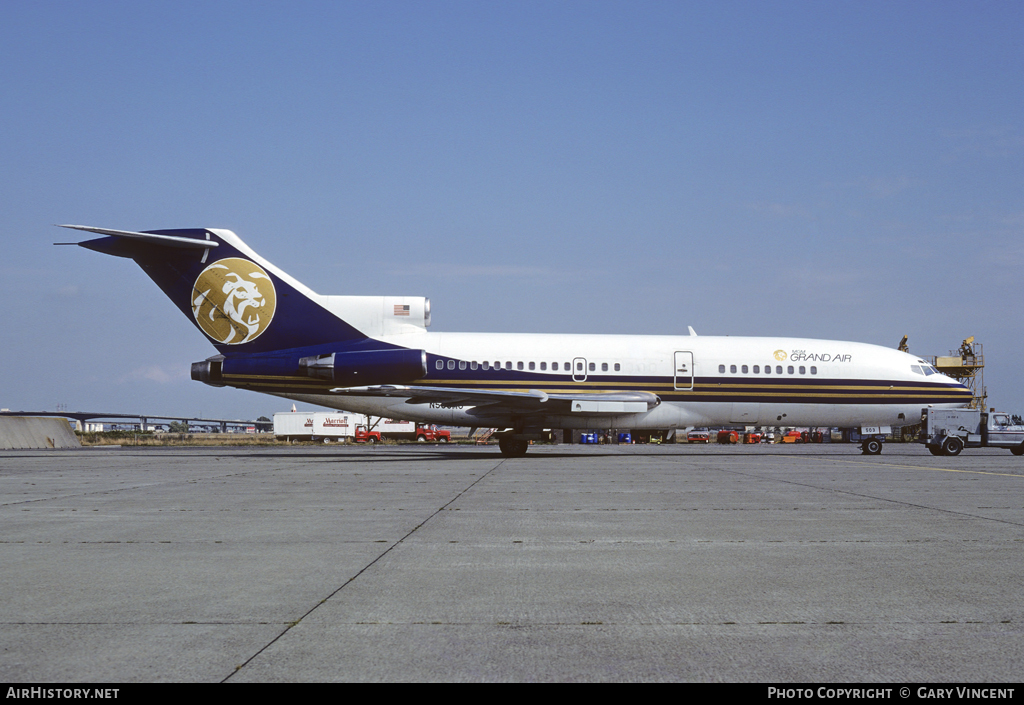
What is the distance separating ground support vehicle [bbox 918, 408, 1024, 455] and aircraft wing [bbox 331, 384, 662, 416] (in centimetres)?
1034

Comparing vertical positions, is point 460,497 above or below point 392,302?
below

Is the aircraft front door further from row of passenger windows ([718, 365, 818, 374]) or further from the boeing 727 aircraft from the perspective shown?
row of passenger windows ([718, 365, 818, 374])

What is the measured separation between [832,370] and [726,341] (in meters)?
3.71

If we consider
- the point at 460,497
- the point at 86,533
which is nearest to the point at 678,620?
the point at 86,533

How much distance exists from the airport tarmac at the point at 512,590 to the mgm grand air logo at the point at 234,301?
15.1 metres

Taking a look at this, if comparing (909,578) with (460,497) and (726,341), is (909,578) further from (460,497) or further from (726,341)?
(726,341)

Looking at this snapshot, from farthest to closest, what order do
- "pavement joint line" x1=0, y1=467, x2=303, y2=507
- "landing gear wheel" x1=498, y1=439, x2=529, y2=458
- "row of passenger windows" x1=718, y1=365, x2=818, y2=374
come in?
"landing gear wheel" x1=498, y1=439, x2=529, y2=458 → "row of passenger windows" x1=718, y1=365, x2=818, y2=374 → "pavement joint line" x1=0, y1=467, x2=303, y2=507

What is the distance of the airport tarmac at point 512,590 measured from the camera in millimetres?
3701

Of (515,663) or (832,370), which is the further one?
(832,370)

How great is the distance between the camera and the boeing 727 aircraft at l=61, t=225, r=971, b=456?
25.9 meters

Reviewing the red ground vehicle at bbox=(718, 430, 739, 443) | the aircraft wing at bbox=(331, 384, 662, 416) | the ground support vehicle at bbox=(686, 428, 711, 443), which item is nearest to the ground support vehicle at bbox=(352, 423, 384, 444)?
the ground support vehicle at bbox=(686, 428, 711, 443)

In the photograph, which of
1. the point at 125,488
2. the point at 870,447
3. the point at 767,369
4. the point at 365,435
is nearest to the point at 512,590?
the point at 125,488

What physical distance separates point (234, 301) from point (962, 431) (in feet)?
85.1

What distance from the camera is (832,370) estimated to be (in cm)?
2797
